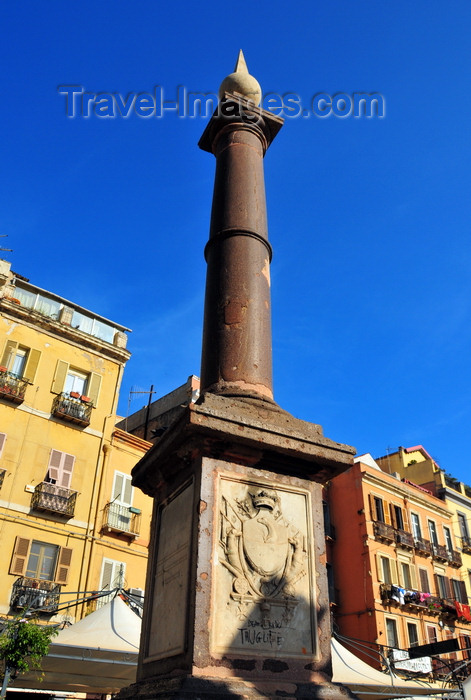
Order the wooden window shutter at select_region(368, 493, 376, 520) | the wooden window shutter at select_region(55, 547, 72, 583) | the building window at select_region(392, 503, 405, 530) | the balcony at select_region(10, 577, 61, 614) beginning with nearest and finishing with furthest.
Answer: the balcony at select_region(10, 577, 61, 614) → the wooden window shutter at select_region(55, 547, 72, 583) → the wooden window shutter at select_region(368, 493, 376, 520) → the building window at select_region(392, 503, 405, 530)

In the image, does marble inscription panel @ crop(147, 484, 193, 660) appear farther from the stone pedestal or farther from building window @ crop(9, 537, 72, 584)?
building window @ crop(9, 537, 72, 584)

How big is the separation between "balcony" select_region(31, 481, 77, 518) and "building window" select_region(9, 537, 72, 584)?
1.03m

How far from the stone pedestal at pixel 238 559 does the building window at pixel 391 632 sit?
27053 mm

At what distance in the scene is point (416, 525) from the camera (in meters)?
34.1

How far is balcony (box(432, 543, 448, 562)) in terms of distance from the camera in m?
33.7

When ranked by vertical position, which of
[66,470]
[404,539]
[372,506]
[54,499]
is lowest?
[54,499]

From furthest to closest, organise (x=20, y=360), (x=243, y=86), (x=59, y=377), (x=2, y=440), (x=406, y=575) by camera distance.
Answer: (x=406, y=575) → (x=59, y=377) → (x=20, y=360) → (x=2, y=440) → (x=243, y=86)

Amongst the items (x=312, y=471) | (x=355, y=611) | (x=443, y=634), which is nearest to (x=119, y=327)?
(x=355, y=611)

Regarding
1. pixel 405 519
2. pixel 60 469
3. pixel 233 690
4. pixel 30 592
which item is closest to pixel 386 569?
pixel 405 519

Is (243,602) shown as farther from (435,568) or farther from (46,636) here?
(435,568)

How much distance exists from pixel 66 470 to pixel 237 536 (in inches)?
677

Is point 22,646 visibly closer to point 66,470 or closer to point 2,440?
point 2,440

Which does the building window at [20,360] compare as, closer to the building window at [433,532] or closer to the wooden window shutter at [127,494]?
the wooden window shutter at [127,494]

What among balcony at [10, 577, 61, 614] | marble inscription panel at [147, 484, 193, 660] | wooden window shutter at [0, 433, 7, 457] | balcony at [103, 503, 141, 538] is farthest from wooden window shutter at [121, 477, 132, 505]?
marble inscription panel at [147, 484, 193, 660]
